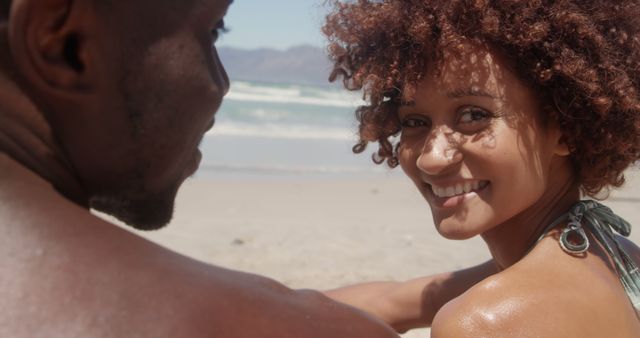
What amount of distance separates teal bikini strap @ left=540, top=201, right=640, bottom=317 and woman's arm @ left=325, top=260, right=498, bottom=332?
551 millimetres

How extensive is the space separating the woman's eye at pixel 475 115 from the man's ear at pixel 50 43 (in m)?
1.41

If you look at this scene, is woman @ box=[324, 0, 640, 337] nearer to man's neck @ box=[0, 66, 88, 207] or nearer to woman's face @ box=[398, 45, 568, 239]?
woman's face @ box=[398, 45, 568, 239]

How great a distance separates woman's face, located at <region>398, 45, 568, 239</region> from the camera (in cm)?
230

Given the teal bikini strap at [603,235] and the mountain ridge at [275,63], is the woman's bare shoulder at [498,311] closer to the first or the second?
the teal bikini strap at [603,235]

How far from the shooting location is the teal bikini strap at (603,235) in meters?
2.21

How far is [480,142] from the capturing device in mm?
2293

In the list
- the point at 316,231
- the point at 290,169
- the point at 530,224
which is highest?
the point at 530,224

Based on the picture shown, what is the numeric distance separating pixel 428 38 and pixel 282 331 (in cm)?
141

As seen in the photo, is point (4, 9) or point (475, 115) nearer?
point (4, 9)

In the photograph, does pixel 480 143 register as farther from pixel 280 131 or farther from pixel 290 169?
pixel 280 131

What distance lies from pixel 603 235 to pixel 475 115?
0.54m

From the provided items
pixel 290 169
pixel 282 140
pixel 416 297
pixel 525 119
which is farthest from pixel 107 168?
pixel 282 140

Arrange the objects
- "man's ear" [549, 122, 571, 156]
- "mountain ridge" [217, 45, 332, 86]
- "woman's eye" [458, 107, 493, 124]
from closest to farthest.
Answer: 1. "woman's eye" [458, 107, 493, 124]
2. "man's ear" [549, 122, 571, 156]
3. "mountain ridge" [217, 45, 332, 86]

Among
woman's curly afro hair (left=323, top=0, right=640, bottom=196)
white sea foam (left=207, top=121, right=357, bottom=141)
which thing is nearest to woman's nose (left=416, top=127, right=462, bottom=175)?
woman's curly afro hair (left=323, top=0, right=640, bottom=196)
